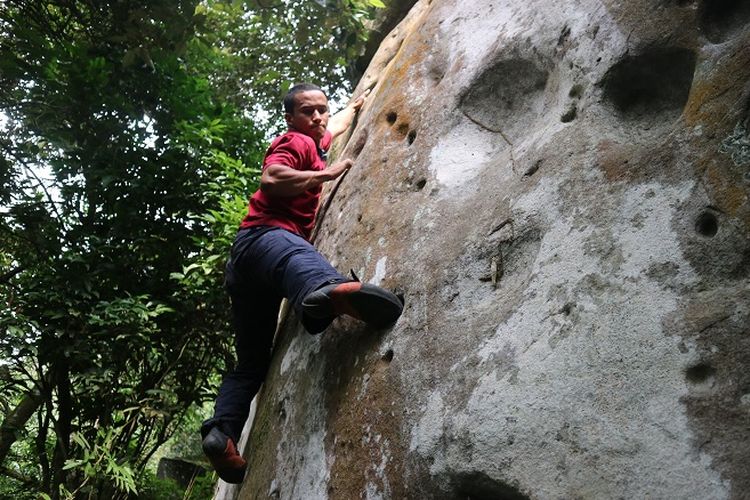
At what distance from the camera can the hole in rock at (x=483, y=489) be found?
224 centimetres

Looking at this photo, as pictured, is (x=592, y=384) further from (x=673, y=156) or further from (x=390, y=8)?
(x=390, y=8)

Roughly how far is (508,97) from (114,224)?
3.88 m

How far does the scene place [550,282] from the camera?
2492 mm

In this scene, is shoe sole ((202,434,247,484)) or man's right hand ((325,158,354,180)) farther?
man's right hand ((325,158,354,180))

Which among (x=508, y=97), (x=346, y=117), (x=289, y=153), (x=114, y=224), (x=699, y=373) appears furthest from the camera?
(x=114, y=224)

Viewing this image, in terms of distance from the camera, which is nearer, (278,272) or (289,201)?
(278,272)

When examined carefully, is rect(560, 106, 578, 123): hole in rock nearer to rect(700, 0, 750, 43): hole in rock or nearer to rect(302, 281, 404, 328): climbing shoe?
rect(700, 0, 750, 43): hole in rock

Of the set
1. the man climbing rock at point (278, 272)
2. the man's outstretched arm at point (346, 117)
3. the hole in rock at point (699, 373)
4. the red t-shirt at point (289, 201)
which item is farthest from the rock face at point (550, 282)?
the man's outstretched arm at point (346, 117)

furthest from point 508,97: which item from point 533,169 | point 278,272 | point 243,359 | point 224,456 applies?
point 224,456

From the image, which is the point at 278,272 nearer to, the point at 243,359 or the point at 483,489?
the point at 243,359

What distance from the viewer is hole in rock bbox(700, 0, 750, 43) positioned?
99.8 inches

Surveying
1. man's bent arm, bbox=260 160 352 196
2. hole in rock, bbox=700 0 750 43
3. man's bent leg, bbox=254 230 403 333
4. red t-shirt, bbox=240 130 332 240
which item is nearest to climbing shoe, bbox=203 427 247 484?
man's bent leg, bbox=254 230 403 333

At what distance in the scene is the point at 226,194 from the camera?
5.81 m

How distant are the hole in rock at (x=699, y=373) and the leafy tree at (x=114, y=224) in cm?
390
